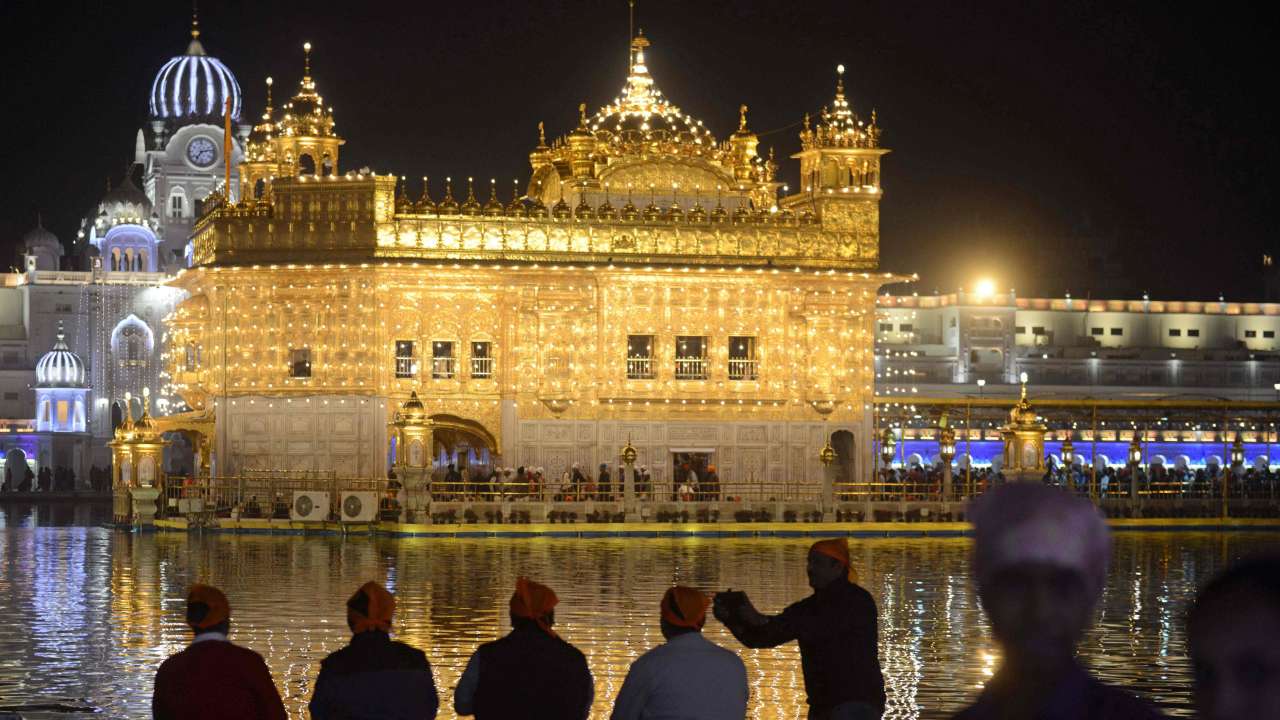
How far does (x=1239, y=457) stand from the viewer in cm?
5169

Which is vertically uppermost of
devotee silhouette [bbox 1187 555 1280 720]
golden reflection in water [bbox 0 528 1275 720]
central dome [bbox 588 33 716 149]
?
central dome [bbox 588 33 716 149]

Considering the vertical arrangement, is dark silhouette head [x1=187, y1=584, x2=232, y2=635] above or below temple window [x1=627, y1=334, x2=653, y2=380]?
below

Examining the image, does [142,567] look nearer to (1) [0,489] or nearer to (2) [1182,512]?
(2) [1182,512]

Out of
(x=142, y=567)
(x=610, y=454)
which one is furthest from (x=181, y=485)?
(x=142, y=567)

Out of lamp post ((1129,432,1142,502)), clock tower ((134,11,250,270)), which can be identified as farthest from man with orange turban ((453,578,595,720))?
clock tower ((134,11,250,270))

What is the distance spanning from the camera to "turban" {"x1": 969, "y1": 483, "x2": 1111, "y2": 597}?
3934mm

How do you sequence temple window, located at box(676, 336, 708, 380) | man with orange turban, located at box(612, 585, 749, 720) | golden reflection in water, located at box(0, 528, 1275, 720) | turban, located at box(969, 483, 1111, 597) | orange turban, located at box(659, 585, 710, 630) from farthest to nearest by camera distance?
1. temple window, located at box(676, 336, 708, 380)
2. golden reflection in water, located at box(0, 528, 1275, 720)
3. orange turban, located at box(659, 585, 710, 630)
4. man with orange turban, located at box(612, 585, 749, 720)
5. turban, located at box(969, 483, 1111, 597)

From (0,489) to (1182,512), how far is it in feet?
143

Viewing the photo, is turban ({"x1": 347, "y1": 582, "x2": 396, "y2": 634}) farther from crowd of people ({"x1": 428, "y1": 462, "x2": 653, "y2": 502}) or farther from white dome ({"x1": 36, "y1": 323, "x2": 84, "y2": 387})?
white dome ({"x1": 36, "y1": 323, "x2": 84, "y2": 387})

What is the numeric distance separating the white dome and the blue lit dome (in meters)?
18.6

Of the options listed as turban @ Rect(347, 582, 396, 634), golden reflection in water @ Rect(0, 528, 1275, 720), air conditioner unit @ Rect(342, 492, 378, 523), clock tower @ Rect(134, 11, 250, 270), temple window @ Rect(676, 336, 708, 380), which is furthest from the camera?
clock tower @ Rect(134, 11, 250, 270)

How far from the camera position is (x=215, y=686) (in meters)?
8.43

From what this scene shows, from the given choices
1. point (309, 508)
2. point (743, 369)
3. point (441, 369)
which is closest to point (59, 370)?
point (441, 369)

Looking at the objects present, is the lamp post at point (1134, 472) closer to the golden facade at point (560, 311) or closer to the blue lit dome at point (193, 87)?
the golden facade at point (560, 311)
